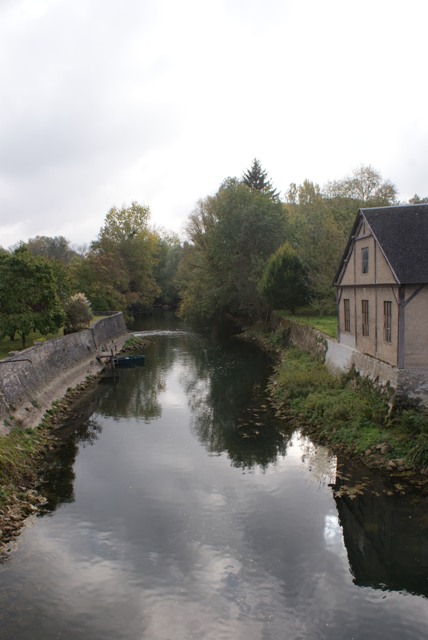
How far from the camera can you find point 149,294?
2736 inches

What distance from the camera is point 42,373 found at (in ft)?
82.8

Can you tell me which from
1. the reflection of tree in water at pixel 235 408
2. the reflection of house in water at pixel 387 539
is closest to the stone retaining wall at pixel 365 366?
the reflection of tree in water at pixel 235 408

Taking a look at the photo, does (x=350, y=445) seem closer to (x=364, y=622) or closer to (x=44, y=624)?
(x=364, y=622)

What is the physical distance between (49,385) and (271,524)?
15975mm

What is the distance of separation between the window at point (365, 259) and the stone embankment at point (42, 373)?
15.2 m

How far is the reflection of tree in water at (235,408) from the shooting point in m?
19.2

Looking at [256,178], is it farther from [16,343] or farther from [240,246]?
[16,343]

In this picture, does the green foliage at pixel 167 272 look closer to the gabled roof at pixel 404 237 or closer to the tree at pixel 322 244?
the tree at pixel 322 244

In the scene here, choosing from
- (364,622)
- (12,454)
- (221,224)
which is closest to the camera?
(364,622)

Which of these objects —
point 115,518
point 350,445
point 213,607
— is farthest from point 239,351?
point 213,607

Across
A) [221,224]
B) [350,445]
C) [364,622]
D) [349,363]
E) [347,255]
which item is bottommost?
[364,622]

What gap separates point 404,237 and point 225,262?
30.5 metres

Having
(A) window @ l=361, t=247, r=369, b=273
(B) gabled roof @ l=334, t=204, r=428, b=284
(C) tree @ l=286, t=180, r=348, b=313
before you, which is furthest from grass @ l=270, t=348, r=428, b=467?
(C) tree @ l=286, t=180, r=348, b=313

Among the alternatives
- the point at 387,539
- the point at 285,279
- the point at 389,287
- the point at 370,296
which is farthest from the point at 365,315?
the point at 285,279
